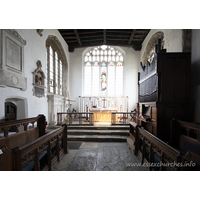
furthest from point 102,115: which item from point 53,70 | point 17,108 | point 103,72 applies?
point 103,72

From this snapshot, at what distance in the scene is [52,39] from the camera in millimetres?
6738

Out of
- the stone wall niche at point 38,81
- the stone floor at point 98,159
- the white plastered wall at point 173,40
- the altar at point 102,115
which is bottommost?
the stone floor at point 98,159

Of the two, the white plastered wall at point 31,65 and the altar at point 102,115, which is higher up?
the white plastered wall at point 31,65

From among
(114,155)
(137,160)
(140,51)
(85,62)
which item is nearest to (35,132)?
(114,155)

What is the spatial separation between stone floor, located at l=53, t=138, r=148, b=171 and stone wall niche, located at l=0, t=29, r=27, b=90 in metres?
2.79

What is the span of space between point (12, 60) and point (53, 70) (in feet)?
11.9

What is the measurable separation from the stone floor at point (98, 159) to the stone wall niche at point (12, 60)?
9.17 ft

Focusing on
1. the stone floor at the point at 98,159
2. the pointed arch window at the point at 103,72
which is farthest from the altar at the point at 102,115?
the pointed arch window at the point at 103,72

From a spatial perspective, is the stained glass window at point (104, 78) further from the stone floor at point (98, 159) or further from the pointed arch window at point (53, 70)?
the stone floor at point (98, 159)

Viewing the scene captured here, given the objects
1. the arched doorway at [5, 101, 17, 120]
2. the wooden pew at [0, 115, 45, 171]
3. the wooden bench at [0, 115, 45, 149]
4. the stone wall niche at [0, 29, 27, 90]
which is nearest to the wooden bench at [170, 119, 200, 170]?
the wooden pew at [0, 115, 45, 171]

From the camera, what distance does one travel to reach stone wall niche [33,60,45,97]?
4.62 m

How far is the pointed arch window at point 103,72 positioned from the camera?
9.33 metres

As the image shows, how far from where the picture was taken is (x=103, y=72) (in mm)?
9414

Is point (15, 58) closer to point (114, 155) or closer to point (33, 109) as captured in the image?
point (33, 109)
